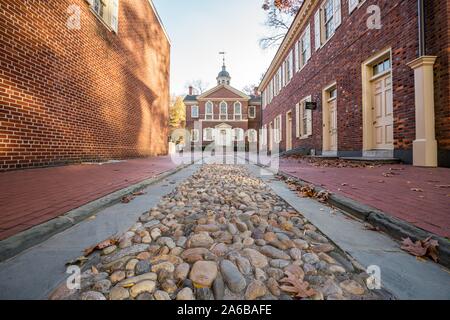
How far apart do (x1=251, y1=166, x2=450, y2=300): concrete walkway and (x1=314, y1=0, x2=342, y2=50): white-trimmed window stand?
31.0ft

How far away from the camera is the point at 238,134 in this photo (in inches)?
1303

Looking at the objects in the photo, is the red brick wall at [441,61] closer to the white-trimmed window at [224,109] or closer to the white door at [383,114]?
the white door at [383,114]

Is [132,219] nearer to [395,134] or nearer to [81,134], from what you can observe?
[81,134]

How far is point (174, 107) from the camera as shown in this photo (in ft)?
126

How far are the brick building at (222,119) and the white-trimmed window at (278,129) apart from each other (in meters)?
13.8

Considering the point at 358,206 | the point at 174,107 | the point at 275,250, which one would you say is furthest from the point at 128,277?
the point at 174,107

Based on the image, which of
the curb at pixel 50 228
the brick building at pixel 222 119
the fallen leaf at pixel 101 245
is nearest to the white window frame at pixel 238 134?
the brick building at pixel 222 119

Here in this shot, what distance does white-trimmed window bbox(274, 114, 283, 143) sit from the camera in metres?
16.9

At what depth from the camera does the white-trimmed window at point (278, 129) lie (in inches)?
666

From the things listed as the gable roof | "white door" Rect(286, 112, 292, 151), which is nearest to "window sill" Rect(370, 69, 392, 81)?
"white door" Rect(286, 112, 292, 151)

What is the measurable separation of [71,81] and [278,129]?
14464 millimetres

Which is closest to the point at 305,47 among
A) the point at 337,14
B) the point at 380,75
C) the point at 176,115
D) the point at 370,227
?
the point at 337,14

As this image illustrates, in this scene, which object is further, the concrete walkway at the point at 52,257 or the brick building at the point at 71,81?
the brick building at the point at 71,81

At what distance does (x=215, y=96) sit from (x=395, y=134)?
29.2 m
